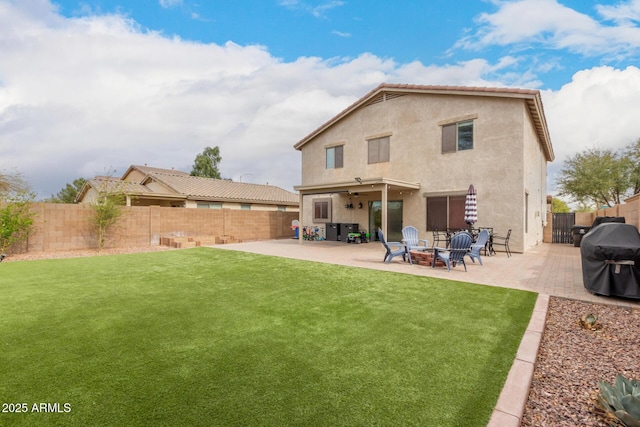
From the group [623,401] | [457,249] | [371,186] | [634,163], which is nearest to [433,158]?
[371,186]

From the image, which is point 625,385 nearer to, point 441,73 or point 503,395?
point 503,395

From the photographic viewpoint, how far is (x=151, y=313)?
172 inches

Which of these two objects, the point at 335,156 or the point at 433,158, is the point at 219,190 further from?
the point at 433,158

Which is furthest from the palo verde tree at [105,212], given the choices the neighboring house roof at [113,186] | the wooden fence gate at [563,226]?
the wooden fence gate at [563,226]

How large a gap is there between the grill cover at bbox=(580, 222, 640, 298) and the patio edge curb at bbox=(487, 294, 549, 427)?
2.28 meters

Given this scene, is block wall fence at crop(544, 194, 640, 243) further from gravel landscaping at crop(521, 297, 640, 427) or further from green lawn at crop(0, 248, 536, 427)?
green lawn at crop(0, 248, 536, 427)

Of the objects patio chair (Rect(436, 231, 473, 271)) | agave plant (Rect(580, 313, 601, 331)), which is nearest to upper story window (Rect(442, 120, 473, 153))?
patio chair (Rect(436, 231, 473, 271))

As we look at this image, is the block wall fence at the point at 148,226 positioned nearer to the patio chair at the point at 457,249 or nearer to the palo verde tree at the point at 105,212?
the palo verde tree at the point at 105,212

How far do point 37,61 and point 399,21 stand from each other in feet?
49.5

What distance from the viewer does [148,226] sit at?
1424cm

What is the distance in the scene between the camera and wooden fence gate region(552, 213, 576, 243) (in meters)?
17.0

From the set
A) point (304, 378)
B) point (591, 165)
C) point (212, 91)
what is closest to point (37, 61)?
point (212, 91)

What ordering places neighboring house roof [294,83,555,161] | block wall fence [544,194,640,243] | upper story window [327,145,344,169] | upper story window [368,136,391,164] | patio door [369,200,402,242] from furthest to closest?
1. upper story window [327,145,344,169]
2. upper story window [368,136,391,164]
3. patio door [369,200,402,242]
4. neighboring house roof [294,83,555,161]
5. block wall fence [544,194,640,243]

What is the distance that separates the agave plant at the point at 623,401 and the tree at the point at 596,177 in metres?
29.9
